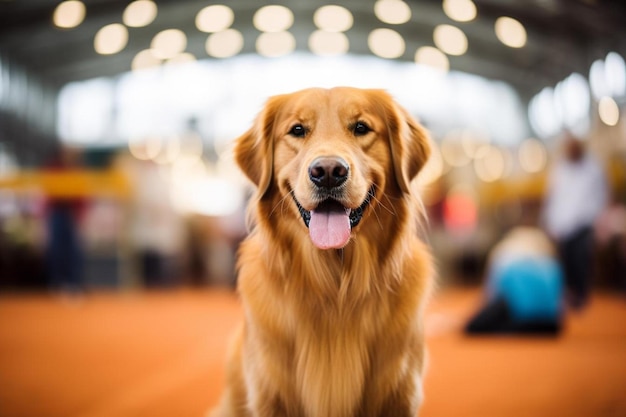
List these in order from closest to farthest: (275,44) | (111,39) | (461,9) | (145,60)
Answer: (275,44) < (461,9) < (145,60) < (111,39)

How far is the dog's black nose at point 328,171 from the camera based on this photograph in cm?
161

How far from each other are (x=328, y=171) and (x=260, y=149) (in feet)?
1.54

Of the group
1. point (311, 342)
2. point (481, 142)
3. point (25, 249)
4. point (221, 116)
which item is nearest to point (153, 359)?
point (311, 342)

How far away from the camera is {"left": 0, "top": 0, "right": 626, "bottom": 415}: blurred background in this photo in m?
4.94

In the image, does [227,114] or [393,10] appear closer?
[393,10]

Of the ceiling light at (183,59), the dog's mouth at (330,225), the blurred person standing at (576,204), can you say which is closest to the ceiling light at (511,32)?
the blurred person standing at (576,204)

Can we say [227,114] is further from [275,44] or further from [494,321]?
[494,321]

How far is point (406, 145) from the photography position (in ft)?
6.44

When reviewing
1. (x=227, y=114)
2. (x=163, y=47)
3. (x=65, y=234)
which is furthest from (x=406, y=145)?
(x=163, y=47)

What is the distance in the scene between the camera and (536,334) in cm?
445

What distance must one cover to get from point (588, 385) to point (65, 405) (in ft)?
9.19

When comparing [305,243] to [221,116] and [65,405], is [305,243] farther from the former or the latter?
[221,116]

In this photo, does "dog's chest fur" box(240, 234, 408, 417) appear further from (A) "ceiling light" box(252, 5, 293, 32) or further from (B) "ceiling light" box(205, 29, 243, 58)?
(B) "ceiling light" box(205, 29, 243, 58)

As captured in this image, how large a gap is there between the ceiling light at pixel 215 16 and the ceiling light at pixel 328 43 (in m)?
0.78
